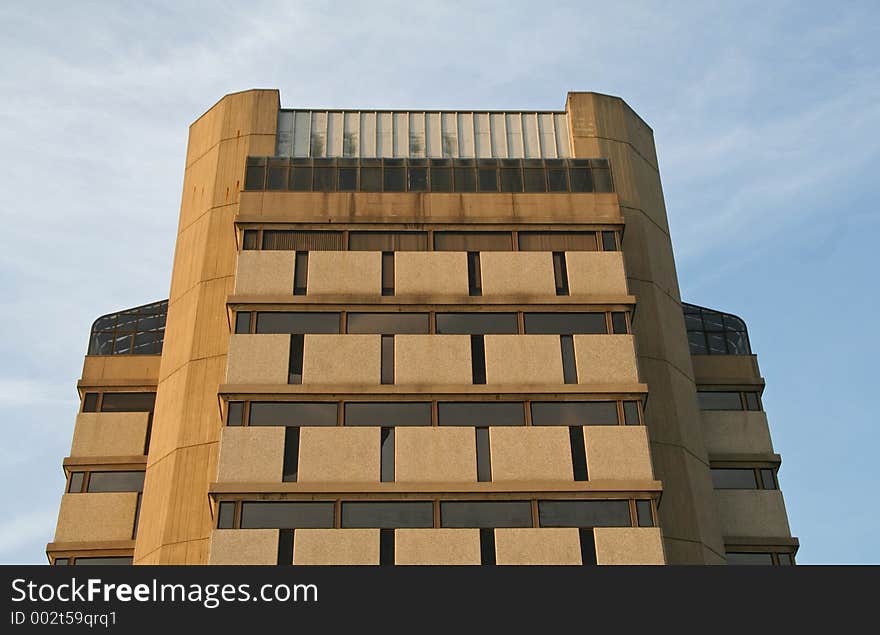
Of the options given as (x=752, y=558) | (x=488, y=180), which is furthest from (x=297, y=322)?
(x=752, y=558)

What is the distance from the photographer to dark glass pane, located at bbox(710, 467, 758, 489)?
54781 millimetres

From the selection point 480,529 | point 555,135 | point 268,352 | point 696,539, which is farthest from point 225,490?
point 555,135

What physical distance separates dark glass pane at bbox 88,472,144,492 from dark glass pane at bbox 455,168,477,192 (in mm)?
20707

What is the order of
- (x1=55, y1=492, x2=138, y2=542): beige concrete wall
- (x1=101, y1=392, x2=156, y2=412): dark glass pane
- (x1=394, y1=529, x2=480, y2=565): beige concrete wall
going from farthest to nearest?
(x1=101, y1=392, x2=156, y2=412): dark glass pane
(x1=55, y1=492, x2=138, y2=542): beige concrete wall
(x1=394, y1=529, x2=480, y2=565): beige concrete wall

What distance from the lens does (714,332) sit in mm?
60844

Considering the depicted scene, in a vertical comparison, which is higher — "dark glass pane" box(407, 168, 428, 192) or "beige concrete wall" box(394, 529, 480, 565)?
"dark glass pane" box(407, 168, 428, 192)

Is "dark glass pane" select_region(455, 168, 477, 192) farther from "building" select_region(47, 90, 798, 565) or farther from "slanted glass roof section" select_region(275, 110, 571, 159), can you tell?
"slanted glass roof section" select_region(275, 110, 571, 159)

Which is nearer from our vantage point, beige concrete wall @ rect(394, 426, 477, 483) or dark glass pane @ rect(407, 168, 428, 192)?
beige concrete wall @ rect(394, 426, 477, 483)

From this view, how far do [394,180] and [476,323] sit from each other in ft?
30.5

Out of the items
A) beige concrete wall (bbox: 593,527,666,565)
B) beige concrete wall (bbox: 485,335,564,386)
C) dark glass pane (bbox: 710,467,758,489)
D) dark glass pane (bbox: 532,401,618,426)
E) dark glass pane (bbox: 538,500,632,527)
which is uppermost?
beige concrete wall (bbox: 485,335,564,386)

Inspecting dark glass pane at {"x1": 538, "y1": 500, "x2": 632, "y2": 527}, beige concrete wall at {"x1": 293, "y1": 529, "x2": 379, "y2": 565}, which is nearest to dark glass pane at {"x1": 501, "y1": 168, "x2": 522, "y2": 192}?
dark glass pane at {"x1": 538, "y1": 500, "x2": 632, "y2": 527}

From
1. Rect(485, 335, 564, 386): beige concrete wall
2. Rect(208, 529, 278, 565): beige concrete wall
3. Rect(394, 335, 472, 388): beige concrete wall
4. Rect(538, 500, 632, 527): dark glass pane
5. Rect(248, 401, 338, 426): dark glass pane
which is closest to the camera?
Rect(208, 529, 278, 565): beige concrete wall

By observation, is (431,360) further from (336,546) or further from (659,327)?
(659,327)

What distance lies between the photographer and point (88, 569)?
28219 millimetres
